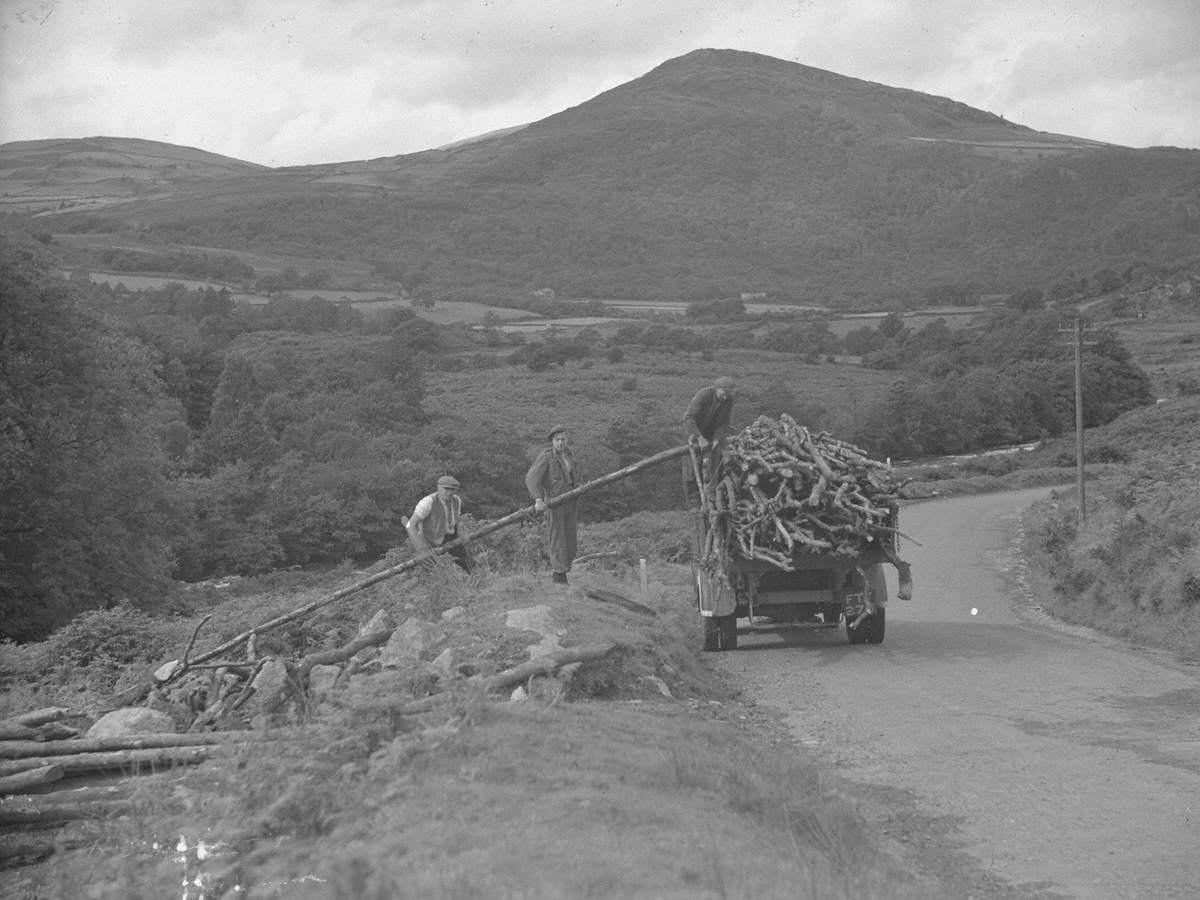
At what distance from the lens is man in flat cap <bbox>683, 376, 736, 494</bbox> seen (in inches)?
550

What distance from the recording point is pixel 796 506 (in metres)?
14.0

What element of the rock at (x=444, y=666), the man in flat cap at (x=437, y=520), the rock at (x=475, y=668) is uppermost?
the man in flat cap at (x=437, y=520)

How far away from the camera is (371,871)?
18.5 ft

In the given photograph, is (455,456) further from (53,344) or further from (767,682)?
(767,682)

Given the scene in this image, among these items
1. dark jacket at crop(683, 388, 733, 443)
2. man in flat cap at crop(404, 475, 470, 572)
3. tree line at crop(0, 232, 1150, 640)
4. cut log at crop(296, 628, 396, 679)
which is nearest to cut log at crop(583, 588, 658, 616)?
man in flat cap at crop(404, 475, 470, 572)

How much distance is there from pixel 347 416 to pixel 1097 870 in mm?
65235

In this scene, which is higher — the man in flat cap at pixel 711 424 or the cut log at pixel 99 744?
the man in flat cap at pixel 711 424

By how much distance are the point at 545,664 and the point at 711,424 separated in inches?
196

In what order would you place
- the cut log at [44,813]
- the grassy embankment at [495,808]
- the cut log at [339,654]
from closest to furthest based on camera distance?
the grassy embankment at [495,808] < the cut log at [44,813] < the cut log at [339,654]

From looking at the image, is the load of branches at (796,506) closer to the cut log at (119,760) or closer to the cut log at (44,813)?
the cut log at (119,760)

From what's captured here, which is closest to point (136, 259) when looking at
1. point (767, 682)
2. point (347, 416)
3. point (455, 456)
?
point (347, 416)

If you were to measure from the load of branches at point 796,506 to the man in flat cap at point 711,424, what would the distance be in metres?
0.15

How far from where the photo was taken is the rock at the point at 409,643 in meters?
10.6

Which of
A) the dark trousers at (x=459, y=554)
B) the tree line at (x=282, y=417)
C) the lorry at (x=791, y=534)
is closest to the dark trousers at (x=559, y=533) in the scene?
the dark trousers at (x=459, y=554)
